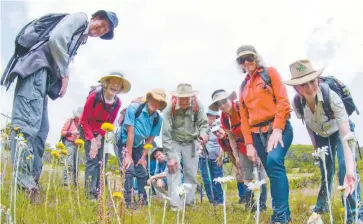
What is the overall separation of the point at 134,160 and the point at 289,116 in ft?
8.72

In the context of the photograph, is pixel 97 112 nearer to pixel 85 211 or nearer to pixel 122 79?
pixel 122 79

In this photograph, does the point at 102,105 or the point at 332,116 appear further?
the point at 102,105

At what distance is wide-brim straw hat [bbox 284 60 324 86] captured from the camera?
14.3ft

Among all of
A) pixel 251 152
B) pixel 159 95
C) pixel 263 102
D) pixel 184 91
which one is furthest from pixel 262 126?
pixel 159 95

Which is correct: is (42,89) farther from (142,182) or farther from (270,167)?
(142,182)

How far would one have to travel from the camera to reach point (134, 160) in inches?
256

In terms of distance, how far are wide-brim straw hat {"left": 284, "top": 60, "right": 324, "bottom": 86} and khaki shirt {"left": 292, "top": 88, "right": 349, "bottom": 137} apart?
0.18 m

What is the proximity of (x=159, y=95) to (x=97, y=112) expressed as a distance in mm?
958

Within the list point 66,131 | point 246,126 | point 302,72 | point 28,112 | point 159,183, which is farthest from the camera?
point 66,131

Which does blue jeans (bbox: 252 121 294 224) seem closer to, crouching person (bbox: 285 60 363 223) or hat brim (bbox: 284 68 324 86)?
crouching person (bbox: 285 60 363 223)

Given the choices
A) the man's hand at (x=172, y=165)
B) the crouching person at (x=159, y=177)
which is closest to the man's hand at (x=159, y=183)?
the crouching person at (x=159, y=177)

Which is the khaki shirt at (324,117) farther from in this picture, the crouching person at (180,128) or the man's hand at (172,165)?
the man's hand at (172,165)

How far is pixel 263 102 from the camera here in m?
4.78

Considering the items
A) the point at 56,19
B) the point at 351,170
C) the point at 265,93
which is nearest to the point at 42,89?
the point at 56,19
